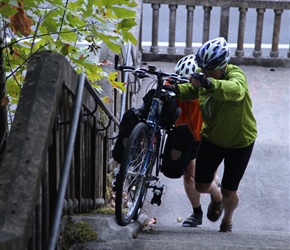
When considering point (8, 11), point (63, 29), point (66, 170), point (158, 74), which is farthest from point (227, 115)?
point (66, 170)

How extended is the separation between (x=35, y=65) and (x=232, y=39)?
12.7m

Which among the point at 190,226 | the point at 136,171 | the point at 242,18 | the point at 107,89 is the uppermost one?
the point at 242,18

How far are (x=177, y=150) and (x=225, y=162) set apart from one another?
51 centimetres

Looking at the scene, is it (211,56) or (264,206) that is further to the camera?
(264,206)

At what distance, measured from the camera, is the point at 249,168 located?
973 centimetres

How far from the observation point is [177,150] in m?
6.26

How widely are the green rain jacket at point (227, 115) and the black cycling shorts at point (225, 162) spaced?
0.26 ft

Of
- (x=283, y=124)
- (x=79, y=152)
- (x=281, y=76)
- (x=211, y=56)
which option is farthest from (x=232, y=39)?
(x=79, y=152)

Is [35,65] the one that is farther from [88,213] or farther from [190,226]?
[190,226]

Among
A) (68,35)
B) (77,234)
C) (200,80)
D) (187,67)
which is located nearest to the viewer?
(77,234)

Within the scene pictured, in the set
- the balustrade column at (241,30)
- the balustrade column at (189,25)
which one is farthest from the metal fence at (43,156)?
the balustrade column at (241,30)

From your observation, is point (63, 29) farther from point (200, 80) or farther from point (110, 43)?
point (200, 80)

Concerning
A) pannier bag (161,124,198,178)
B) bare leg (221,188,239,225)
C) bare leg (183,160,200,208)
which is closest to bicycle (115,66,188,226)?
pannier bag (161,124,198,178)

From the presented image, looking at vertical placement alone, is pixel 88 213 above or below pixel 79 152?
below
